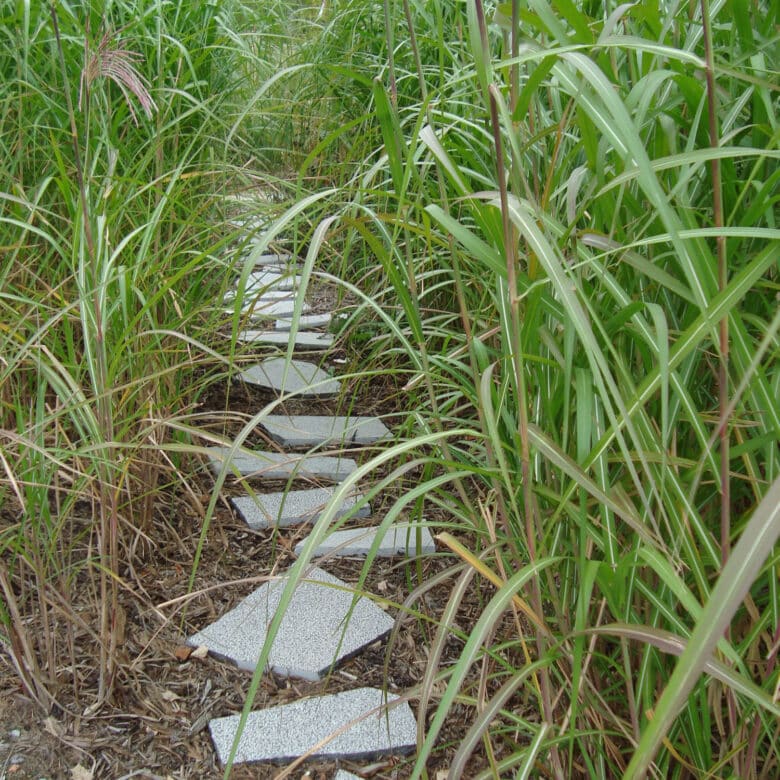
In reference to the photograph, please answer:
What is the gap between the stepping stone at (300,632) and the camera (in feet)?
5.08

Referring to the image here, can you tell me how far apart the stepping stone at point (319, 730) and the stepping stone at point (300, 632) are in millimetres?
88

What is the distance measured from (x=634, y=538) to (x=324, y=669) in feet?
2.40

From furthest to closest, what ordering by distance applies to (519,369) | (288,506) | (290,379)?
1. (290,379)
2. (288,506)
3. (519,369)

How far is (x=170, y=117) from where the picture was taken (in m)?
2.00

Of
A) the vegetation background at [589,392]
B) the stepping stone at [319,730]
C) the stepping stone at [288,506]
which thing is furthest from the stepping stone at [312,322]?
the stepping stone at [319,730]

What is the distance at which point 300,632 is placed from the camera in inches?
64.3

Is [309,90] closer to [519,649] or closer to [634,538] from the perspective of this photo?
[519,649]

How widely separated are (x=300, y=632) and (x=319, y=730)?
0.28 m

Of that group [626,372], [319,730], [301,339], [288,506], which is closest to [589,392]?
[626,372]

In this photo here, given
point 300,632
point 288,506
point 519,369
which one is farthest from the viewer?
point 288,506

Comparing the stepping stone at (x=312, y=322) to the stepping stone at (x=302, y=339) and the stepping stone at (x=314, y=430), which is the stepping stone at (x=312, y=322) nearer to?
the stepping stone at (x=302, y=339)

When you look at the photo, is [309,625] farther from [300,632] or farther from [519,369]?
[519,369]

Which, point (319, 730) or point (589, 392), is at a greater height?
point (589, 392)

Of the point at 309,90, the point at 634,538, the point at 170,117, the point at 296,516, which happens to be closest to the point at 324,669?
the point at 296,516
